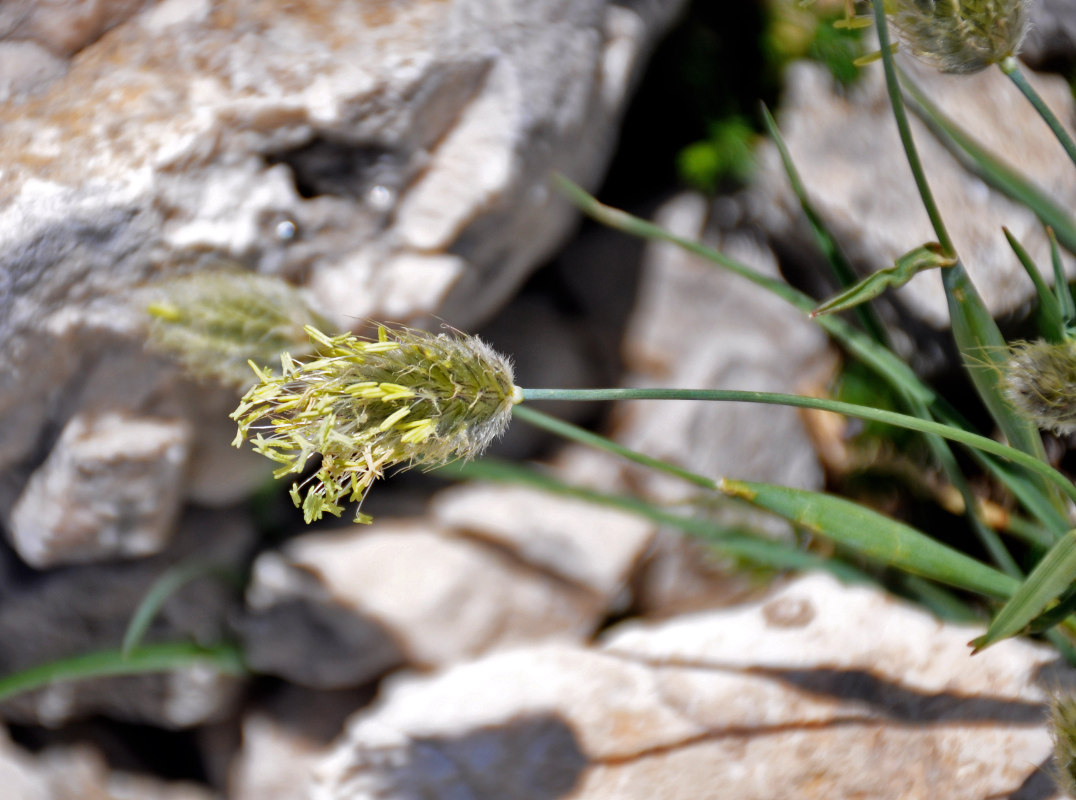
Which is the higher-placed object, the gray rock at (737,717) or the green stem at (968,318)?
the green stem at (968,318)

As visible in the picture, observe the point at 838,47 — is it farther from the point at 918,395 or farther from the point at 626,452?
the point at 626,452

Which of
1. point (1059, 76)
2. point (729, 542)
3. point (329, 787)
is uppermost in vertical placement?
point (1059, 76)

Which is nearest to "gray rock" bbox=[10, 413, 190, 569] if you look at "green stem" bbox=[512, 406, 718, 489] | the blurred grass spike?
"green stem" bbox=[512, 406, 718, 489]

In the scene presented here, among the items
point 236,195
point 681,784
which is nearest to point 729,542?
point 681,784

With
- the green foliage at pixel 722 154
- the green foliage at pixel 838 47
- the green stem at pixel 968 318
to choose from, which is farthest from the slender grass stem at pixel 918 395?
the green foliage at pixel 838 47

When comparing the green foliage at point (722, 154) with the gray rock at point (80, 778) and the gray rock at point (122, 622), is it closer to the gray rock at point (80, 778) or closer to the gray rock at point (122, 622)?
the gray rock at point (122, 622)

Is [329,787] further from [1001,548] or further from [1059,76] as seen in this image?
[1059,76]

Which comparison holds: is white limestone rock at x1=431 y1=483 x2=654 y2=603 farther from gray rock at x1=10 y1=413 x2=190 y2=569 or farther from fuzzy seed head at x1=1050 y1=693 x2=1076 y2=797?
fuzzy seed head at x1=1050 y1=693 x2=1076 y2=797
